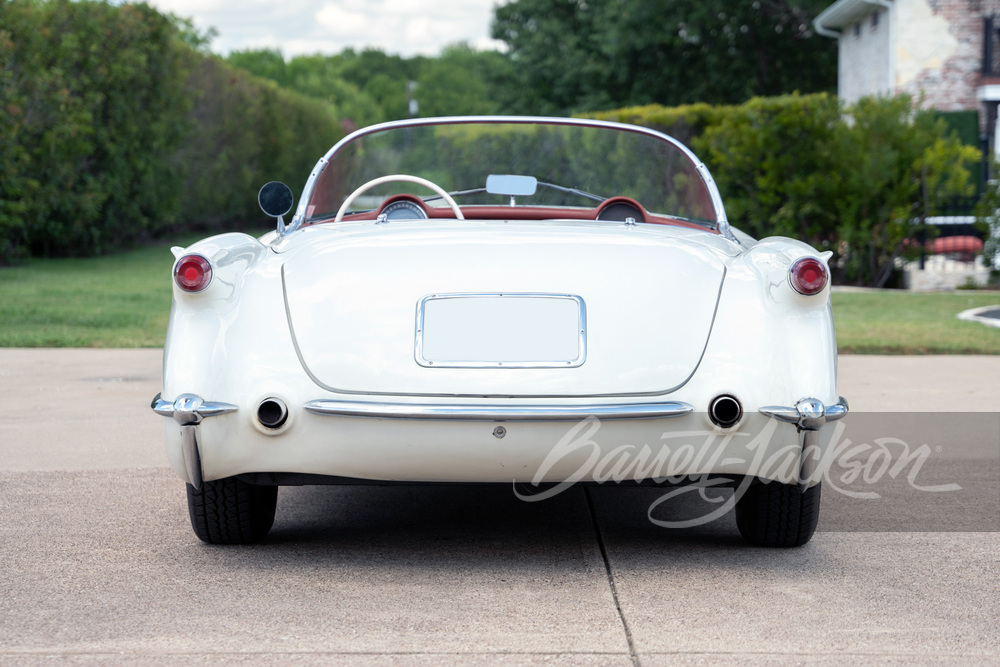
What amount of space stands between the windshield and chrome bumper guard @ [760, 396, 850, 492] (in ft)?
4.20

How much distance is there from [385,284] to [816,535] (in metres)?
1.64

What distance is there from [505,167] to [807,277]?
78.5 inches

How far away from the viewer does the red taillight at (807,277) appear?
3291mm

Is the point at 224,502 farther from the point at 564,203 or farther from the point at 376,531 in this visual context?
the point at 564,203

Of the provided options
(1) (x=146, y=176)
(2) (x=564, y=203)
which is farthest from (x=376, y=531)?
(1) (x=146, y=176)

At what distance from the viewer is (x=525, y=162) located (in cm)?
542

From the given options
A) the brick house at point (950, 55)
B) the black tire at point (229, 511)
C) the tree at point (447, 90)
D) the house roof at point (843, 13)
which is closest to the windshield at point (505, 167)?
the black tire at point (229, 511)

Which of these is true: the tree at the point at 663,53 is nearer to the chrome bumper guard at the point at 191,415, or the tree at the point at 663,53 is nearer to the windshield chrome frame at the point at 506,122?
the windshield chrome frame at the point at 506,122

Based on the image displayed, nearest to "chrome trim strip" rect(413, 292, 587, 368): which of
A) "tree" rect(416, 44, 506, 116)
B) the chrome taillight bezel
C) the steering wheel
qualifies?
the chrome taillight bezel

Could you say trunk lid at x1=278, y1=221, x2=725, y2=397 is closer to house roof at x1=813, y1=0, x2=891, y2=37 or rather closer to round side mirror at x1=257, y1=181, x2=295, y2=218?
round side mirror at x1=257, y1=181, x2=295, y2=218

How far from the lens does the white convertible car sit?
10.1 ft

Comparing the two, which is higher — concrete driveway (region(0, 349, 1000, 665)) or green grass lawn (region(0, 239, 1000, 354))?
concrete driveway (region(0, 349, 1000, 665))

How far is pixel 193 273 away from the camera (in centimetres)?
332
